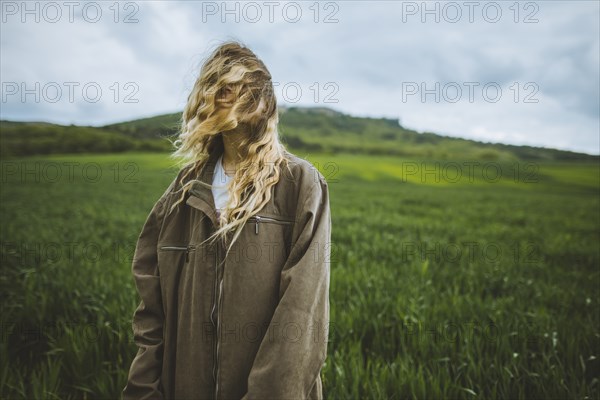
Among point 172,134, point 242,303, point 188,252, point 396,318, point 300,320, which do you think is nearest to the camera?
point 300,320

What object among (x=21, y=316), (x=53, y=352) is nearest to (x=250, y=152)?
(x=53, y=352)

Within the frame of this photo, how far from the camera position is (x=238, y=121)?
5.06ft

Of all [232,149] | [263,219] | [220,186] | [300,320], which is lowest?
[300,320]

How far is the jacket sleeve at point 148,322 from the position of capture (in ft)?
5.12

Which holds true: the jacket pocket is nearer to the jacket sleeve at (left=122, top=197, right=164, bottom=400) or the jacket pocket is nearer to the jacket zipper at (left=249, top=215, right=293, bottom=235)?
the jacket sleeve at (left=122, top=197, right=164, bottom=400)

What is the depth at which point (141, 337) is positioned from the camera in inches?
64.6

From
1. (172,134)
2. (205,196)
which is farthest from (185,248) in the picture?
(172,134)

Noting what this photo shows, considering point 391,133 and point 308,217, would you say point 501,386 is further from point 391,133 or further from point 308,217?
point 391,133

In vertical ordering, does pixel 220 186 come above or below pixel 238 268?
above

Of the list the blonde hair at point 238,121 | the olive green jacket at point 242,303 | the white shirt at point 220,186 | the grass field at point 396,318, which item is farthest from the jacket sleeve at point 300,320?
the grass field at point 396,318

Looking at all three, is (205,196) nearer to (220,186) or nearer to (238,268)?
(220,186)

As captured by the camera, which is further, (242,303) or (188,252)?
(188,252)

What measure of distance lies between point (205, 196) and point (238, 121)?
0.37m

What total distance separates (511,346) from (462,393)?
3.23 ft
